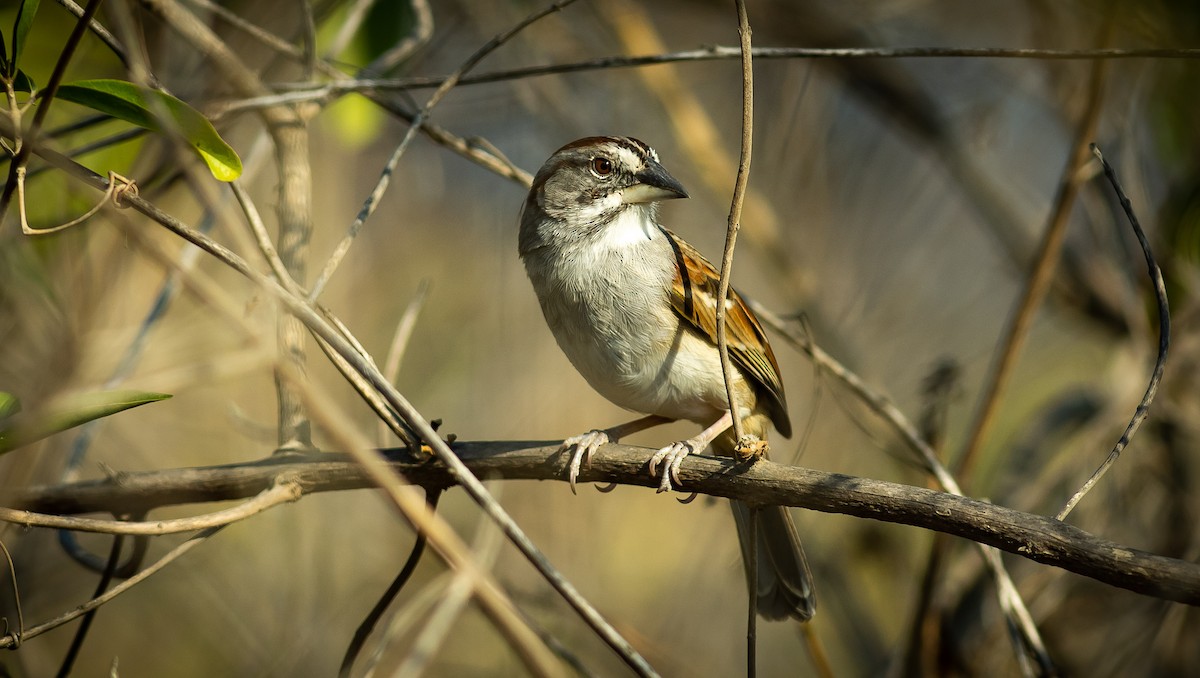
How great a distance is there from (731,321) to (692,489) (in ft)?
4.37

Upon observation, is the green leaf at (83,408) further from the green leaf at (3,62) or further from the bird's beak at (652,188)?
the bird's beak at (652,188)

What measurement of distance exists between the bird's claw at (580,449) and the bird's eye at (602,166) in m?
1.17

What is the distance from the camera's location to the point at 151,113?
2020 mm

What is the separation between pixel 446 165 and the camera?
7.39m

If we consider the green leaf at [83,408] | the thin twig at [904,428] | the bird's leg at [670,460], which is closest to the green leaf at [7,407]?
the green leaf at [83,408]

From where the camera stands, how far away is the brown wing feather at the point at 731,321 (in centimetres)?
352

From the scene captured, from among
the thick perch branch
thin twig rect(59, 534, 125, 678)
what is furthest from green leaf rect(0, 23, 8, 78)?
thin twig rect(59, 534, 125, 678)

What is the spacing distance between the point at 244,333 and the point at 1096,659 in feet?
14.6

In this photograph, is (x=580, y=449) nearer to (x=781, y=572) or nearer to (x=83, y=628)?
(x=781, y=572)

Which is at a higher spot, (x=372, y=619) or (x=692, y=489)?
(x=692, y=489)

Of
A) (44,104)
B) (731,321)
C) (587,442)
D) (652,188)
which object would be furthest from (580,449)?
(44,104)

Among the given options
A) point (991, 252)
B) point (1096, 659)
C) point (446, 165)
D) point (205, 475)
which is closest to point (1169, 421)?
point (1096, 659)

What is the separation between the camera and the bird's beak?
142 inches

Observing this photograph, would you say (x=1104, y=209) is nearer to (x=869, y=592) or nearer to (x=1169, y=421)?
(x=1169, y=421)
